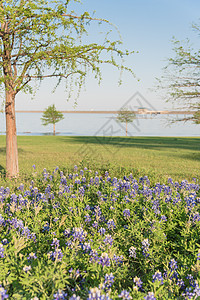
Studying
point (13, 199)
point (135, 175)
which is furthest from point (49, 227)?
point (135, 175)

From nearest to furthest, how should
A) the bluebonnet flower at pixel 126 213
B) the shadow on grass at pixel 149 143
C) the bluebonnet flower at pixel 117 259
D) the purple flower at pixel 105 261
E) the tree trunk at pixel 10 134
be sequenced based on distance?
1. the purple flower at pixel 105 261
2. the bluebonnet flower at pixel 117 259
3. the bluebonnet flower at pixel 126 213
4. the tree trunk at pixel 10 134
5. the shadow on grass at pixel 149 143

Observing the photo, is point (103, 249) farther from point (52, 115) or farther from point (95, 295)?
point (52, 115)

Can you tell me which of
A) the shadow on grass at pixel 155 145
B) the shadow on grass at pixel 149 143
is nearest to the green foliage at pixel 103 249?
the shadow on grass at pixel 155 145

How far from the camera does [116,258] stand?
9.91ft

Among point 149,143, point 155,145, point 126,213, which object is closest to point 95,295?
point 126,213

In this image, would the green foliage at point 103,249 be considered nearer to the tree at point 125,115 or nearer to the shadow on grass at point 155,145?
the shadow on grass at point 155,145

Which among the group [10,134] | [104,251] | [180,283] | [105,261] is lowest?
[180,283]

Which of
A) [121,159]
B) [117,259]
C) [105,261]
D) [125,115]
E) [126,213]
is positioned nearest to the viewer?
[105,261]

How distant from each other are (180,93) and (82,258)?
1687cm

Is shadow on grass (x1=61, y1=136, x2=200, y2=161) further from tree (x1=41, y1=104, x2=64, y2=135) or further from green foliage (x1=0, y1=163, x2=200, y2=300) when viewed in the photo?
tree (x1=41, y1=104, x2=64, y2=135)

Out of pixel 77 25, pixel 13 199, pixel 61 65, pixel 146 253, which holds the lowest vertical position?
pixel 146 253

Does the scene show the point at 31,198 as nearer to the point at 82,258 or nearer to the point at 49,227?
the point at 49,227

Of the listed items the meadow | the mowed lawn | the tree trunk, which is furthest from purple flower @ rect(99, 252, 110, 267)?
the tree trunk

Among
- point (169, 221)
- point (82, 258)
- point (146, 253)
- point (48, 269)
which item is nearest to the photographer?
point (48, 269)
